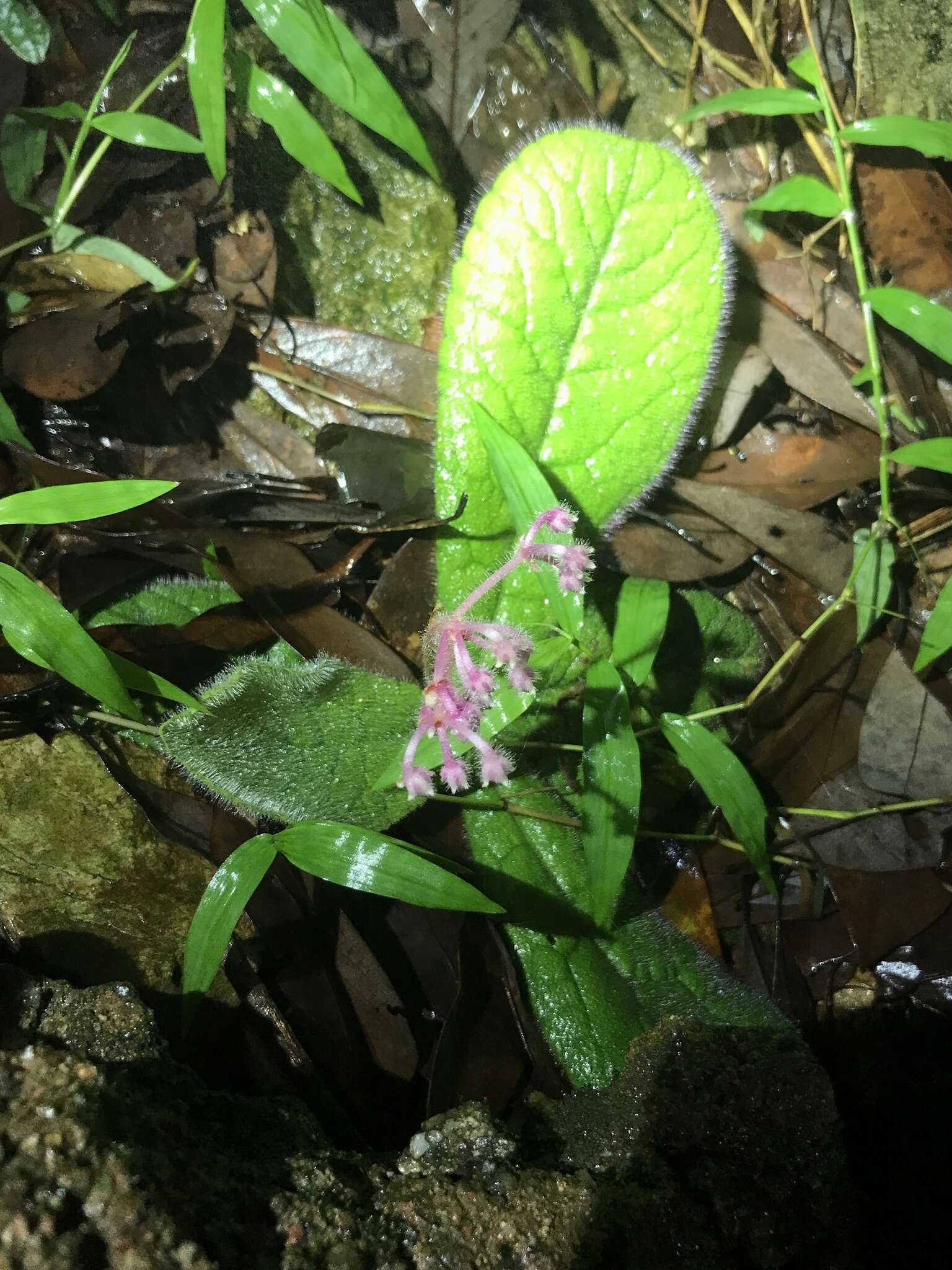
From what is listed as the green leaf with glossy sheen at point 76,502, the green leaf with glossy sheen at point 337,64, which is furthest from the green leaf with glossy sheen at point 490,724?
the green leaf with glossy sheen at point 337,64

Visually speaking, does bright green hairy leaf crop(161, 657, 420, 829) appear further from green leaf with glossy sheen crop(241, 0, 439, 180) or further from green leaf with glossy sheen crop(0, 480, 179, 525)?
green leaf with glossy sheen crop(241, 0, 439, 180)

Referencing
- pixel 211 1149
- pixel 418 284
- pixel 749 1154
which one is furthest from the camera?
pixel 418 284

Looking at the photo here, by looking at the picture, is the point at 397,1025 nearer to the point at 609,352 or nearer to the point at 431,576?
the point at 431,576

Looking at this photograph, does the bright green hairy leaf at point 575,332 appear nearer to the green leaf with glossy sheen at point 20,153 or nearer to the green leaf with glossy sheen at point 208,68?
the green leaf with glossy sheen at point 208,68

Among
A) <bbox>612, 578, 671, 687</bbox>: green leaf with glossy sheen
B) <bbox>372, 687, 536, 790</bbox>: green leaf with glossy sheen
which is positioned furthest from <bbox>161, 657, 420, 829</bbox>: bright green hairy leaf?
<bbox>612, 578, 671, 687</bbox>: green leaf with glossy sheen

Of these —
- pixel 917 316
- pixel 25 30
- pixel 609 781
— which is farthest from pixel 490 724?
pixel 25 30

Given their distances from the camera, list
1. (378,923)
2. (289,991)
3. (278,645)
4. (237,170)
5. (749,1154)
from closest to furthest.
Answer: (749,1154)
(289,991)
(378,923)
(278,645)
(237,170)

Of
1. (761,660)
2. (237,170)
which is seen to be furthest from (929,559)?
(237,170)
